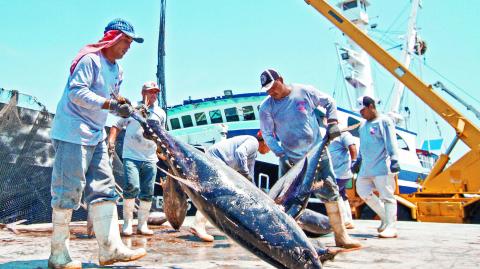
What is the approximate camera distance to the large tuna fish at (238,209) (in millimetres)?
2111

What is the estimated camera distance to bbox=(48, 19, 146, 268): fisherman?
105 inches

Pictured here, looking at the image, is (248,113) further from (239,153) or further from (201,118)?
A: (239,153)

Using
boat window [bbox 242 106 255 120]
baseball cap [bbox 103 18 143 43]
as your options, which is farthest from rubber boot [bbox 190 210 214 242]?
boat window [bbox 242 106 255 120]

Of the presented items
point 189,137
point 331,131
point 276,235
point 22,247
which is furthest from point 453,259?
point 189,137

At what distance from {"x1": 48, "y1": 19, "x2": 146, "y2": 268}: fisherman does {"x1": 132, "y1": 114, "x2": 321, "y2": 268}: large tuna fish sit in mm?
382

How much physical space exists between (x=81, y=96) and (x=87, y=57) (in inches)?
12.7

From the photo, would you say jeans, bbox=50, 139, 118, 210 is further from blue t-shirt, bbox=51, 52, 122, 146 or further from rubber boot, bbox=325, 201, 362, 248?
rubber boot, bbox=325, 201, 362, 248

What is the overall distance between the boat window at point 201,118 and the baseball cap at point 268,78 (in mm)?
11360

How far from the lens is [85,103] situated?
8.80 feet

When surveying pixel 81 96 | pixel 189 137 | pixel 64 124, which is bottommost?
pixel 64 124

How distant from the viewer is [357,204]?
36.8 feet

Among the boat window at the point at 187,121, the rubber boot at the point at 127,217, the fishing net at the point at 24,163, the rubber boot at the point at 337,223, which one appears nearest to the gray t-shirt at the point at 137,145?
the rubber boot at the point at 127,217

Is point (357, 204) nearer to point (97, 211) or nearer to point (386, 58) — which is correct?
point (386, 58)

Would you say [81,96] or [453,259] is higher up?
[81,96]
